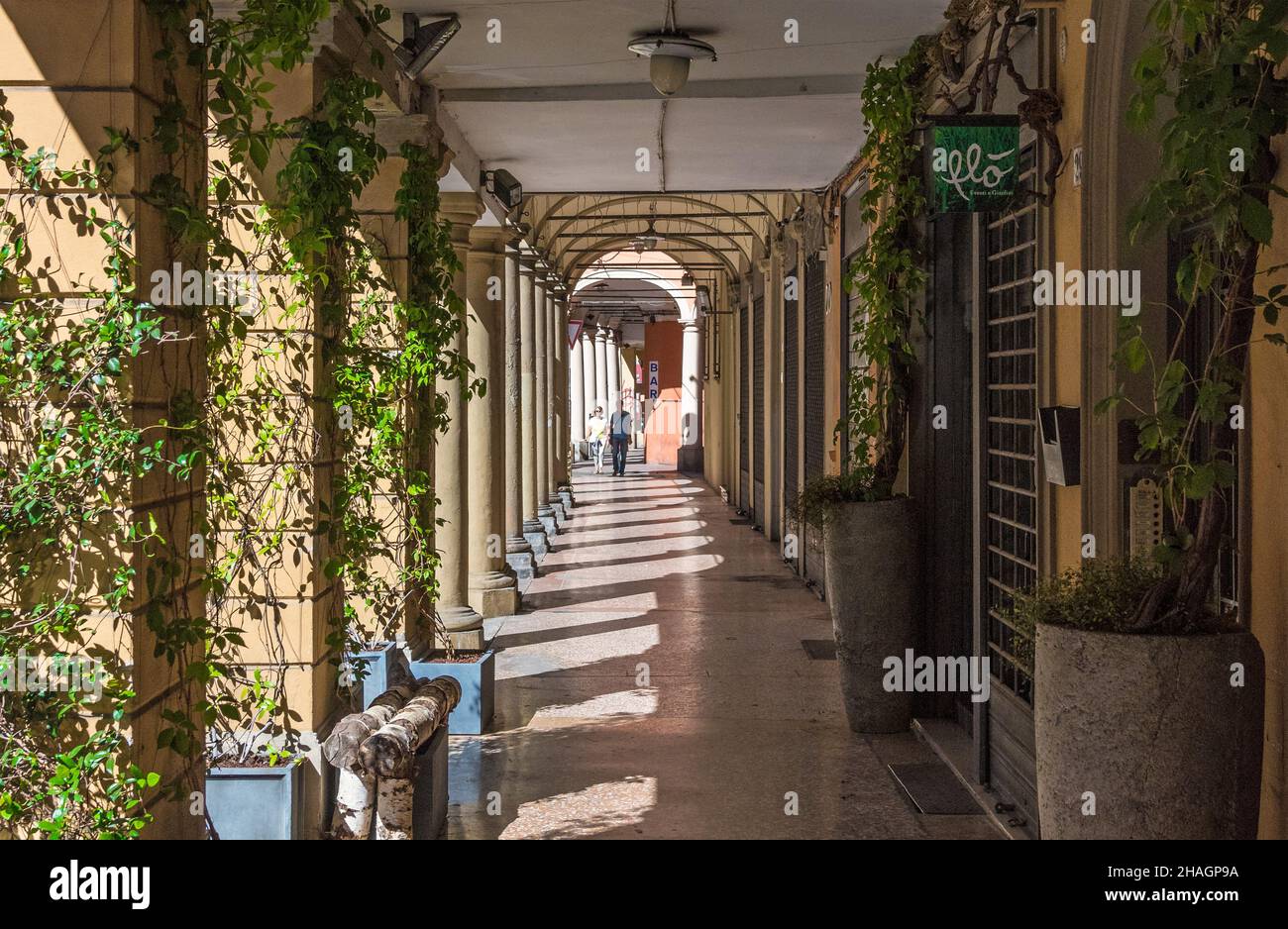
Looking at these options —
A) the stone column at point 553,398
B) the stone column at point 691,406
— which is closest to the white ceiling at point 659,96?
the stone column at point 553,398

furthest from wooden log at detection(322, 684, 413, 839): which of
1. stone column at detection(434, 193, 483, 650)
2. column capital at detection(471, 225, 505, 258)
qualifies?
column capital at detection(471, 225, 505, 258)

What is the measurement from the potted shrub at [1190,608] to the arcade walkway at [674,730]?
211 centimetres

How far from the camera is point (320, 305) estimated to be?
4.40 meters

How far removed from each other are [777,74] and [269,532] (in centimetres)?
385

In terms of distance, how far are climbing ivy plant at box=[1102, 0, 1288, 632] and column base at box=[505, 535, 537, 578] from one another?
919cm

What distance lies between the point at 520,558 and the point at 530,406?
8.62 ft

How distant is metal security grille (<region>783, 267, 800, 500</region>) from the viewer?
41.7 ft

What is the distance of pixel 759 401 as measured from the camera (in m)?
16.4

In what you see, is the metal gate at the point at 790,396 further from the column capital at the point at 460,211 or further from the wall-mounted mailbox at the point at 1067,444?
the wall-mounted mailbox at the point at 1067,444

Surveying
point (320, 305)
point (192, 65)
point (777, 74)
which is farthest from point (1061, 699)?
point (777, 74)

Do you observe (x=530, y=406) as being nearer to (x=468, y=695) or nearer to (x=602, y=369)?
(x=468, y=695)

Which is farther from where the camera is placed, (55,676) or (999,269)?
(999,269)
